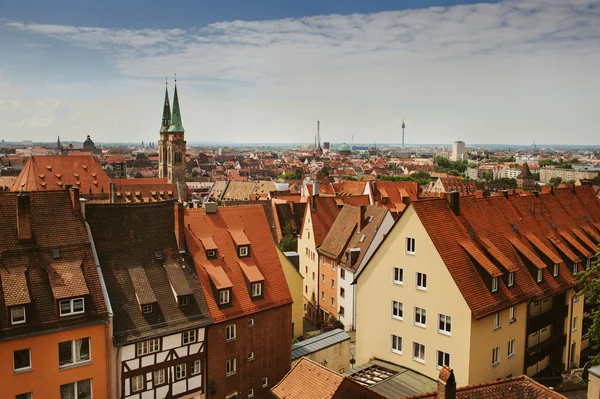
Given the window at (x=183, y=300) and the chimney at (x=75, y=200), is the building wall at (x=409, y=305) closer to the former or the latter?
the window at (x=183, y=300)

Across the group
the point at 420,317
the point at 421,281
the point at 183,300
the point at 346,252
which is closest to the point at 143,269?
the point at 183,300

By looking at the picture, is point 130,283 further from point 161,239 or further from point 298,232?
point 298,232

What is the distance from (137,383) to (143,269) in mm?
6506

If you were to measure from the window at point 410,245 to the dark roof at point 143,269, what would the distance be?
12691 mm

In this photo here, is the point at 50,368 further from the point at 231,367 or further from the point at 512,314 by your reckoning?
the point at 512,314

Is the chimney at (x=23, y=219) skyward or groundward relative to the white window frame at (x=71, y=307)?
skyward

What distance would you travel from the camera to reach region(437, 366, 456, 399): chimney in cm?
1662

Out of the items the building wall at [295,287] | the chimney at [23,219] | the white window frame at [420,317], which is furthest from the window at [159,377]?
the building wall at [295,287]

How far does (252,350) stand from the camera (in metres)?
31.7

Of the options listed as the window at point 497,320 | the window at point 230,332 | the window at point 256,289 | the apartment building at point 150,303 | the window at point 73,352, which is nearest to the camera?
the window at point 73,352

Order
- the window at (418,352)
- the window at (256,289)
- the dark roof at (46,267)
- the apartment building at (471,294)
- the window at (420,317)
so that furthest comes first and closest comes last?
the window at (256,289) < the window at (418,352) < the window at (420,317) < the apartment building at (471,294) < the dark roof at (46,267)

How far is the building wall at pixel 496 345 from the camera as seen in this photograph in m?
26.8

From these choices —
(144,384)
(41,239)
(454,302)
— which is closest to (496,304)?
(454,302)

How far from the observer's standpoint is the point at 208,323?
2908cm
